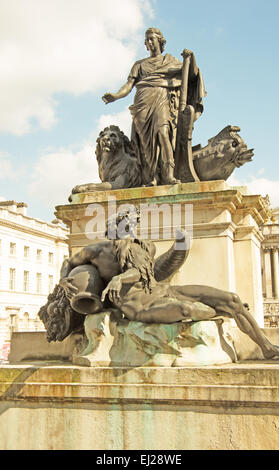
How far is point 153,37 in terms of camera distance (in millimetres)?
8391

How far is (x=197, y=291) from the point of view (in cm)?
582

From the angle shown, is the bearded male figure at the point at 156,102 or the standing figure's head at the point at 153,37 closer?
the bearded male figure at the point at 156,102

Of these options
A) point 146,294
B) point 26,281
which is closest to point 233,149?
point 146,294

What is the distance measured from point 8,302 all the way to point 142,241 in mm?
50755

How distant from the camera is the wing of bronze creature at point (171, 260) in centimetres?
661

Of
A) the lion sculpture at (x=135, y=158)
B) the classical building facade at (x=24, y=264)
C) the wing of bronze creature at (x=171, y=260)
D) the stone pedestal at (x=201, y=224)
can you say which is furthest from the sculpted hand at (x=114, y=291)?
the classical building facade at (x=24, y=264)

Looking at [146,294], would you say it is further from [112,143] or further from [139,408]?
[112,143]

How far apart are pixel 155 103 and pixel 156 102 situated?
22 millimetres

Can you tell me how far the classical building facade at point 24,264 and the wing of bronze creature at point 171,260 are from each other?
149 ft

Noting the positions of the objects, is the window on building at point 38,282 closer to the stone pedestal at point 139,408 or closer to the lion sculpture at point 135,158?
the lion sculpture at point 135,158

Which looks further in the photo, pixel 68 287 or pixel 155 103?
pixel 155 103

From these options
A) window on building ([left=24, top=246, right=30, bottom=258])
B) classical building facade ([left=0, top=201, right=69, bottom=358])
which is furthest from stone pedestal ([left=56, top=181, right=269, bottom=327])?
window on building ([left=24, top=246, right=30, bottom=258])
